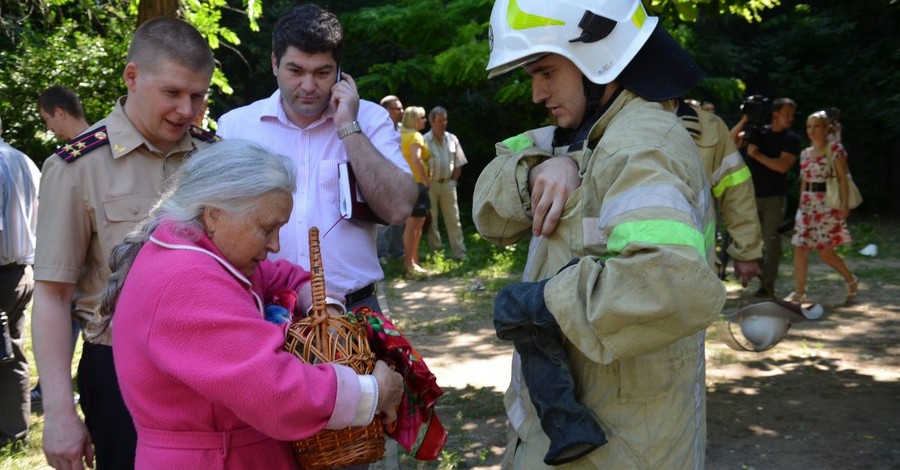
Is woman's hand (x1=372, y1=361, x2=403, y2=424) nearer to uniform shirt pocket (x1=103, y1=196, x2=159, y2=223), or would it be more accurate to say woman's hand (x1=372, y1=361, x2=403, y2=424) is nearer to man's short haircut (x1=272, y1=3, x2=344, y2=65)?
uniform shirt pocket (x1=103, y1=196, x2=159, y2=223)

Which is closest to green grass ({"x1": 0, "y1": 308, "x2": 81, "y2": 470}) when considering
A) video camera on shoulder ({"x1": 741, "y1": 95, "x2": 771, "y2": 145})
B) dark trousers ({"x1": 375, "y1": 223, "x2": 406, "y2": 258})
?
dark trousers ({"x1": 375, "y1": 223, "x2": 406, "y2": 258})

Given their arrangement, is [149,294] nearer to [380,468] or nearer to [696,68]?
[696,68]

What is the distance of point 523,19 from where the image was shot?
95.1 inches

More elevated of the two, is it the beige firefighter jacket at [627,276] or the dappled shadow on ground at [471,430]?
the beige firefighter jacket at [627,276]

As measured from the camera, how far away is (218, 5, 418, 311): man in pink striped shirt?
3.29 meters

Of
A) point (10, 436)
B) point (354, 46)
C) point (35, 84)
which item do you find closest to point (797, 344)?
point (10, 436)

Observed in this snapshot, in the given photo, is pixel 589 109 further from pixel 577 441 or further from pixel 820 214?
pixel 820 214

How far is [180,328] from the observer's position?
2.10 meters

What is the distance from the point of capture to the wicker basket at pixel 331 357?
90.0 inches

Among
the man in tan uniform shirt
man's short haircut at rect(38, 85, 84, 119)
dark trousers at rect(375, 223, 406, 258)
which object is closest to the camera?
the man in tan uniform shirt

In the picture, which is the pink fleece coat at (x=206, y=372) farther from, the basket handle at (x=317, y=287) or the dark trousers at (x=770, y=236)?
the dark trousers at (x=770, y=236)

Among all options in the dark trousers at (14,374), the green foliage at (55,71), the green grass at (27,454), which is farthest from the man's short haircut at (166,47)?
the green foliage at (55,71)

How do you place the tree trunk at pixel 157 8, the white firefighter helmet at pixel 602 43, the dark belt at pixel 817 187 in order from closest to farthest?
the white firefighter helmet at pixel 602 43
the tree trunk at pixel 157 8
the dark belt at pixel 817 187

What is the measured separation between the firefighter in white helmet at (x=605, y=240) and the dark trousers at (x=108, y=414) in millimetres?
1285
